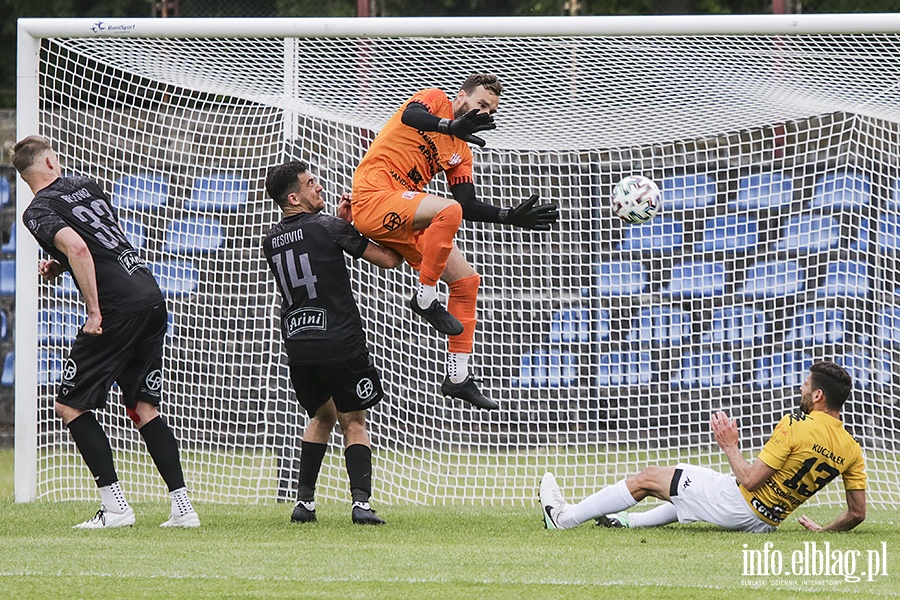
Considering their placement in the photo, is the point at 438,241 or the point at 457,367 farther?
the point at 457,367

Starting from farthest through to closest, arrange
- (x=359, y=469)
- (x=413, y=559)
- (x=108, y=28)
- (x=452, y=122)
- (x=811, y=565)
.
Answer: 1. (x=108, y=28)
2. (x=359, y=469)
3. (x=452, y=122)
4. (x=413, y=559)
5. (x=811, y=565)

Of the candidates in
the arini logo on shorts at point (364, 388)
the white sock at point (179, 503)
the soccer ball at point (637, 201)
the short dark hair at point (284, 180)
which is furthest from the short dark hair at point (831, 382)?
the white sock at point (179, 503)

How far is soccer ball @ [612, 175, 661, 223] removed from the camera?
24.8ft

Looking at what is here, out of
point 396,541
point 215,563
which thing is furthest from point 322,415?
point 215,563

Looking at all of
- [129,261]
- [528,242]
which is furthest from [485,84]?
[528,242]

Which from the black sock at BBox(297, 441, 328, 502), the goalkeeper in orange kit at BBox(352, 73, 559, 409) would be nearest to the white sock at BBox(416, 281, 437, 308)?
the goalkeeper in orange kit at BBox(352, 73, 559, 409)

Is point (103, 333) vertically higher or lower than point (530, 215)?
lower

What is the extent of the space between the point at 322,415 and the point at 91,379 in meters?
1.34

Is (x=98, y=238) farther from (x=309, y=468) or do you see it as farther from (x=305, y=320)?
(x=309, y=468)

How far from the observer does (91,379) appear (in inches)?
260

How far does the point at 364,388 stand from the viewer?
6895 mm

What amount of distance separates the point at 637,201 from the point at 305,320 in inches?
87.2

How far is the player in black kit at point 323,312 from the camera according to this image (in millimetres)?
6840

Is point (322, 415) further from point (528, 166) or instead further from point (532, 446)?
point (528, 166)
